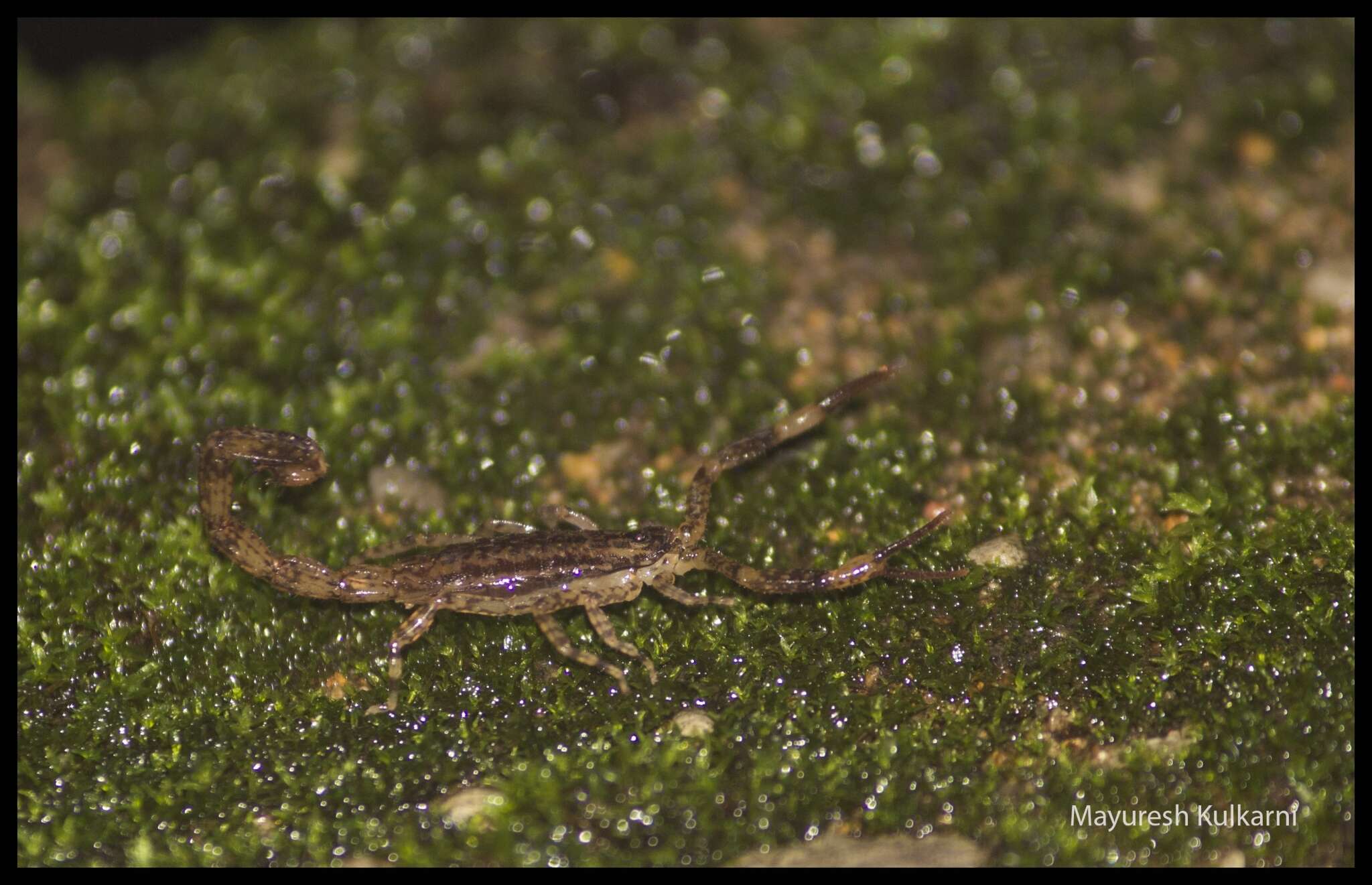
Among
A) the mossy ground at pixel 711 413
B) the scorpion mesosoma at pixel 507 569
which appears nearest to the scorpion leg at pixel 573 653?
the scorpion mesosoma at pixel 507 569

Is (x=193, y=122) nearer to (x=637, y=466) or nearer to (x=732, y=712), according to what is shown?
(x=637, y=466)

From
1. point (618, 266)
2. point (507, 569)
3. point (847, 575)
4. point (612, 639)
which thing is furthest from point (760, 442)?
point (618, 266)

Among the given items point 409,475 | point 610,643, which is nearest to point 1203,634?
point 610,643

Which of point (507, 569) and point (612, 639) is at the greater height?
point (507, 569)

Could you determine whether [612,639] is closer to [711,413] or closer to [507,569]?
[507,569]

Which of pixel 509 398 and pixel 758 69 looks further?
pixel 758 69

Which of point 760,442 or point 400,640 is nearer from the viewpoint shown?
point 400,640
